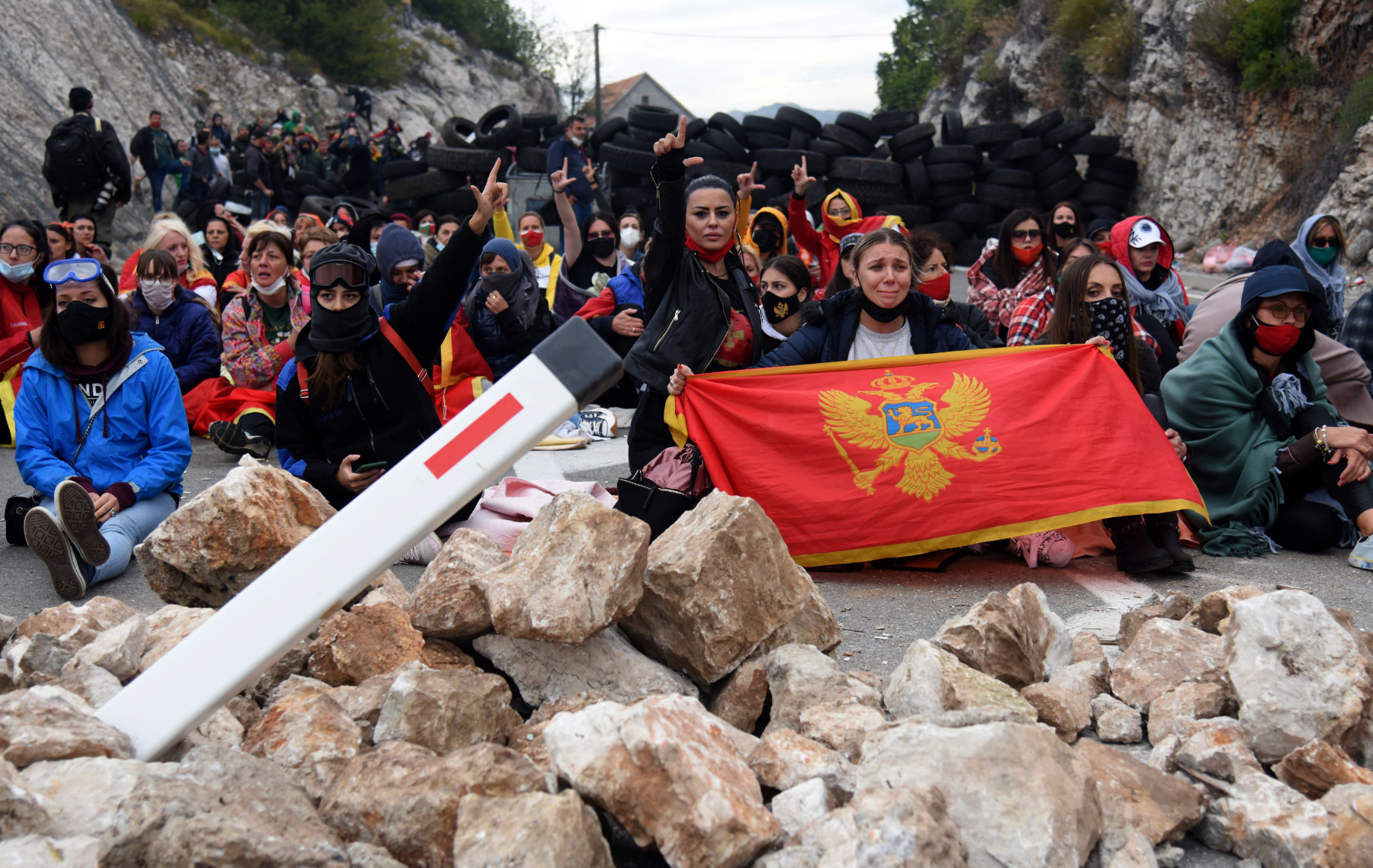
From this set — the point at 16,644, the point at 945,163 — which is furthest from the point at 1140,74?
the point at 16,644

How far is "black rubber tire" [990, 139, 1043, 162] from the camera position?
55.5 feet

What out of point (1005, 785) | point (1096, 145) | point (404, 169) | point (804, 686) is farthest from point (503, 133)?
point (1005, 785)

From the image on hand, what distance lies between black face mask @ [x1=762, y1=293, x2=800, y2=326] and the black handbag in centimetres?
398

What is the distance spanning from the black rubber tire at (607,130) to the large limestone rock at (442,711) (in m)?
Answer: 15.1

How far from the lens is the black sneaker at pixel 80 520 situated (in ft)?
14.1

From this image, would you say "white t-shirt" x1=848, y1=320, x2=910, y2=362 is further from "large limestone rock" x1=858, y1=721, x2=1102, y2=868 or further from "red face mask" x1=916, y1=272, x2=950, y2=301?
"large limestone rock" x1=858, y1=721, x2=1102, y2=868

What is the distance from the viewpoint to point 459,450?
194cm

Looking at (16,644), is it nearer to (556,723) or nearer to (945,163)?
(556,723)

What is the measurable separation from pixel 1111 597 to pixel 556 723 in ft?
9.42

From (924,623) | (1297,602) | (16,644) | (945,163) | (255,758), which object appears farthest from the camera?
(945,163)

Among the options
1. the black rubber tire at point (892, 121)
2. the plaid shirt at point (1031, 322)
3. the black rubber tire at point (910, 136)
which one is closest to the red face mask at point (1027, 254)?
the plaid shirt at point (1031, 322)

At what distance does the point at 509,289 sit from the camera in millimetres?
7078

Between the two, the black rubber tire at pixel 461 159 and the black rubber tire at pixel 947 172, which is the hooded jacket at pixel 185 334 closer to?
the black rubber tire at pixel 461 159

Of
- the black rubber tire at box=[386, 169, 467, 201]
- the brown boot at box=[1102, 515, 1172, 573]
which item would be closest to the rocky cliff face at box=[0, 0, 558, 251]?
the black rubber tire at box=[386, 169, 467, 201]
